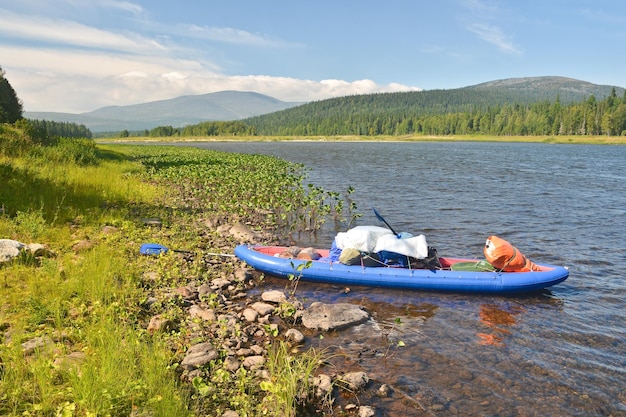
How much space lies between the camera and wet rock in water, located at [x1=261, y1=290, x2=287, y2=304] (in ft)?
28.9

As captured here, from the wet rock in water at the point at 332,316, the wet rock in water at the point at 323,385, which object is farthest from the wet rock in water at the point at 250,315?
the wet rock in water at the point at 323,385

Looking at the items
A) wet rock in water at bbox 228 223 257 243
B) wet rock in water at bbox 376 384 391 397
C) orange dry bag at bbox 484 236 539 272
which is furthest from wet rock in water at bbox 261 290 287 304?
orange dry bag at bbox 484 236 539 272

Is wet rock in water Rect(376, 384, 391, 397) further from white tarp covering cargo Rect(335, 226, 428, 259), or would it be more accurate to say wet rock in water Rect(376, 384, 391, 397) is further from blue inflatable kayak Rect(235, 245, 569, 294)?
white tarp covering cargo Rect(335, 226, 428, 259)

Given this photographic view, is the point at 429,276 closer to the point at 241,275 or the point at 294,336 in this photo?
the point at 294,336

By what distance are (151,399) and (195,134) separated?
191 metres

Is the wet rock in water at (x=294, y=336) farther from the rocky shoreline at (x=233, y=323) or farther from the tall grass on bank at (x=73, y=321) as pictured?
the tall grass on bank at (x=73, y=321)

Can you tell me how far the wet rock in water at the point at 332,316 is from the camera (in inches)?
313

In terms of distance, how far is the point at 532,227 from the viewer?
16.6 m

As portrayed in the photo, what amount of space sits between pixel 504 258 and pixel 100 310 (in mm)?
8806

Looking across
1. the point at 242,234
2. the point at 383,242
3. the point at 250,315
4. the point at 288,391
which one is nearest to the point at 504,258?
the point at 383,242

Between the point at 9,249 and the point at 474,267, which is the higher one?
the point at 9,249

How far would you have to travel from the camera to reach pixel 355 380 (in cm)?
602

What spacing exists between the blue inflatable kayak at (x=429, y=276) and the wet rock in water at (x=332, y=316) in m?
1.51

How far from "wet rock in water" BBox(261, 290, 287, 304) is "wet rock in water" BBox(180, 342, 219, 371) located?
2558 millimetres
